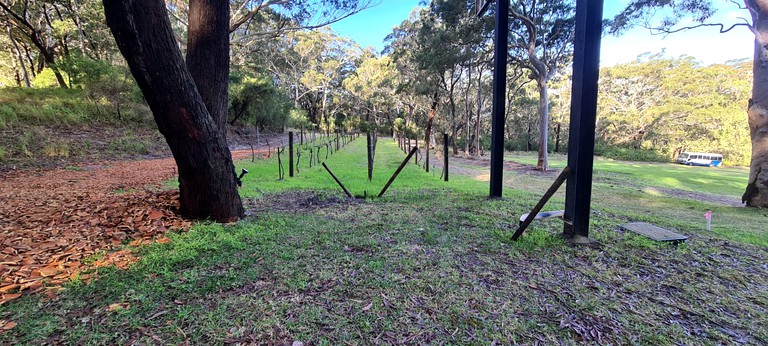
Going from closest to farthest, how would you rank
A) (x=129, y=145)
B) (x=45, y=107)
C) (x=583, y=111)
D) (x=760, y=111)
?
(x=583, y=111), (x=760, y=111), (x=45, y=107), (x=129, y=145)

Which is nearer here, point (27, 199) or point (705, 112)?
point (27, 199)

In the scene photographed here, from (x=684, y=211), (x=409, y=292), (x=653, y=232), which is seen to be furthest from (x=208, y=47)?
(x=684, y=211)

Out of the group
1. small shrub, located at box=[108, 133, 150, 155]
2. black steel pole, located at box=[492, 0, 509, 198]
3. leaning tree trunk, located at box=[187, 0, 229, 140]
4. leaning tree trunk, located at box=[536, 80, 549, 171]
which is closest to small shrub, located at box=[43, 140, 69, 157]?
small shrub, located at box=[108, 133, 150, 155]

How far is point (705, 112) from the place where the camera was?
97.0ft

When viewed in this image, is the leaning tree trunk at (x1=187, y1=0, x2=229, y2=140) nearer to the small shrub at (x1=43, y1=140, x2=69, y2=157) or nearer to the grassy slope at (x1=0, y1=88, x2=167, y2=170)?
the grassy slope at (x1=0, y1=88, x2=167, y2=170)

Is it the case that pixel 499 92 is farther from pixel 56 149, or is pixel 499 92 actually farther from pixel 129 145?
pixel 129 145

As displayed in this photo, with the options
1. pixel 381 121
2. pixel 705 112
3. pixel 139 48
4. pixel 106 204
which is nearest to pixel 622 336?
pixel 139 48

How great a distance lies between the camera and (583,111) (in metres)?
3.47

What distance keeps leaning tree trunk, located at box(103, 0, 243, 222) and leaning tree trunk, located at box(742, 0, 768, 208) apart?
38.8ft

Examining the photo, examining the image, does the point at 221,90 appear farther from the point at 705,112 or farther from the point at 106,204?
the point at 705,112

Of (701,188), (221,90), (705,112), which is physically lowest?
Answer: (701,188)

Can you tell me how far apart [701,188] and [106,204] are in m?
18.9

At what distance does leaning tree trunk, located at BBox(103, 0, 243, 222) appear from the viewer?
2998mm

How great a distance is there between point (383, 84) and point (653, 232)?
33637 millimetres
